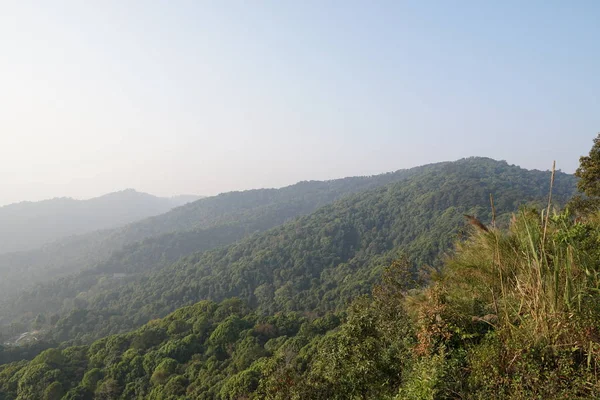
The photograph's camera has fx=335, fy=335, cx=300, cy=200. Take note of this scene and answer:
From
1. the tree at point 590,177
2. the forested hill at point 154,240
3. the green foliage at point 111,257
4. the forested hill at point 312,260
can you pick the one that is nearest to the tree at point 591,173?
the tree at point 590,177

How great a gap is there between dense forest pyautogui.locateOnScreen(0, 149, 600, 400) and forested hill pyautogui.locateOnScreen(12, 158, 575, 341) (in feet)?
A: 1.78

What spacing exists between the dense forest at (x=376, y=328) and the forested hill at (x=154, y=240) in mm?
32372

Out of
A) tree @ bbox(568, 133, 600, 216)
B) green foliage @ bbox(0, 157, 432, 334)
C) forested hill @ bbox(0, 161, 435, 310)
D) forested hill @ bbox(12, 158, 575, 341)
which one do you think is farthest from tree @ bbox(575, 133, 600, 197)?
forested hill @ bbox(0, 161, 435, 310)

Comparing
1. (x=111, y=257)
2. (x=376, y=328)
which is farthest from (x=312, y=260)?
(x=376, y=328)

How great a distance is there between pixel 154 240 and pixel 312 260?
6767 centimetres

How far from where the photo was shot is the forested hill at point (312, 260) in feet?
203

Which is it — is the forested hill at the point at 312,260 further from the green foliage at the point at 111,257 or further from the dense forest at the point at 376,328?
the green foliage at the point at 111,257

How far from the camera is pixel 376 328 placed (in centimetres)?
595

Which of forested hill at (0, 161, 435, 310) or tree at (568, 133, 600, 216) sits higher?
tree at (568, 133, 600, 216)

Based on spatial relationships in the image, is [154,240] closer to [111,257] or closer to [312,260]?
[111,257]

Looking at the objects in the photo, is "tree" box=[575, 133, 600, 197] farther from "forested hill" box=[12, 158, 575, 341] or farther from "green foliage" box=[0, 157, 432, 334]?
"green foliage" box=[0, 157, 432, 334]

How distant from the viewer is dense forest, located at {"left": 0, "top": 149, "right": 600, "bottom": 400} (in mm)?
3457

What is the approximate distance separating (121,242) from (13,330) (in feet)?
253

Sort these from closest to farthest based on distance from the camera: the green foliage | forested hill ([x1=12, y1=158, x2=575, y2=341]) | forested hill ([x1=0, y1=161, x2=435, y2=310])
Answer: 1. forested hill ([x1=12, y1=158, x2=575, y2=341])
2. the green foliage
3. forested hill ([x1=0, y1=161, x2=435, y2=310])
